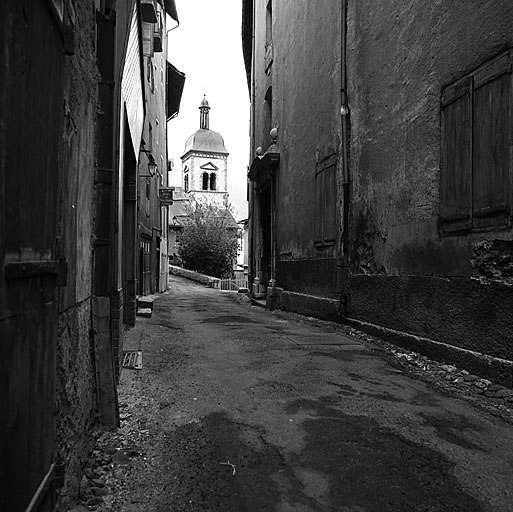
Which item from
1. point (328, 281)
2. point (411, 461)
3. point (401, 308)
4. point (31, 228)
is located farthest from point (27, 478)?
point (328, 281)

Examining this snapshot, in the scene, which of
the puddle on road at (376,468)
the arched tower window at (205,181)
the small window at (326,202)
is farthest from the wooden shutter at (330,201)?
the arched tower window at (205,181)

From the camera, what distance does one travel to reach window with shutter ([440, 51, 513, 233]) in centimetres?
467

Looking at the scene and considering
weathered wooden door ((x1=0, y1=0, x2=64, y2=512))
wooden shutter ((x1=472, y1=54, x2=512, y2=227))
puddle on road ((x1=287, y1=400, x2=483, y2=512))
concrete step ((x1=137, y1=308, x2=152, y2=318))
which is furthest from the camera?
concrete step ((x1=137, y1=308, x2=152, y2=318))

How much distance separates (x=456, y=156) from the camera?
5.44 metres

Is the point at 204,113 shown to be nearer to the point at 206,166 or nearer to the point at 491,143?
the point at 206,166

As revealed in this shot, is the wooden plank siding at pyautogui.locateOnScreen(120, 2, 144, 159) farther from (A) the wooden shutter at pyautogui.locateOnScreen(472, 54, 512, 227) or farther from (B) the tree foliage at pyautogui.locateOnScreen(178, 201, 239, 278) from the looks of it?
(B) the tree foliage at pyautogui.locateOnScreen(178, 201, 239, 278)

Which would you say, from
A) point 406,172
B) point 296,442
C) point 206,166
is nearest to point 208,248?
point 406,172

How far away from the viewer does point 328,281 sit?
9422 mm

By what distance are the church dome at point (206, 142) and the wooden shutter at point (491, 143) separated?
6752 cm

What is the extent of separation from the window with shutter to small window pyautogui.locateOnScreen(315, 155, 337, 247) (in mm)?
3520

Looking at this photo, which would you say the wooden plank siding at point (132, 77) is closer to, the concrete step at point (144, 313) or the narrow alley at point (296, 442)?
the narrow alley at point (296, 442)

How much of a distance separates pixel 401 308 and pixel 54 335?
5235mm

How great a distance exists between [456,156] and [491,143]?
0.60 metres

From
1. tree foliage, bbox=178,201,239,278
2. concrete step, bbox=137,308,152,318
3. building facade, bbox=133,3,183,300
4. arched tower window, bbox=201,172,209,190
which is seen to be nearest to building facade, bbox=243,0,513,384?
concrete step, bbox=137,308,152,318
